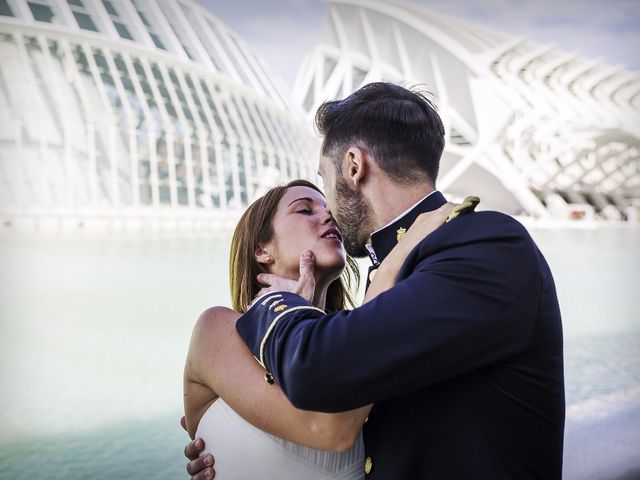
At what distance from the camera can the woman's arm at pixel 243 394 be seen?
101 centimetres

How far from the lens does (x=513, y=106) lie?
31.3 metres

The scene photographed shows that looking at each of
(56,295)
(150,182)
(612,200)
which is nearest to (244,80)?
(150,182)

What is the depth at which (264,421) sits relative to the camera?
1.09 metres

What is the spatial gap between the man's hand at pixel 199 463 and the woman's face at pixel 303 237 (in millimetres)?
474

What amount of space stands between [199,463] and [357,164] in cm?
70

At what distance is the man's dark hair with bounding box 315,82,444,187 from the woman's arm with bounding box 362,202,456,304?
139mm

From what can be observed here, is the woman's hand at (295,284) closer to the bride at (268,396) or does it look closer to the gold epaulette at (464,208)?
the bride at (268,396)

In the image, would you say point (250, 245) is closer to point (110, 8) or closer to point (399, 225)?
point (399, 225)

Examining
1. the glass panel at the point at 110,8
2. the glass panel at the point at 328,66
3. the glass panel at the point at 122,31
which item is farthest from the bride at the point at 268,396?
the glass panel at the point at 328,66

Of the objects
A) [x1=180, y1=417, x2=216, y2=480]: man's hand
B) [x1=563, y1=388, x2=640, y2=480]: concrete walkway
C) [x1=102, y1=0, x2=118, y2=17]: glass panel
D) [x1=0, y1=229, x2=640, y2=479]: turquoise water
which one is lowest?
[x1=0, y1=229, x2=640, y2=479]: turquoise water

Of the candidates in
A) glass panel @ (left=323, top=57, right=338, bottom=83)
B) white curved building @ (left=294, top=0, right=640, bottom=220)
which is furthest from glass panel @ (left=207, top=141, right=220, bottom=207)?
glass panel @ (left=323, top=57, right=338, bottom=83)

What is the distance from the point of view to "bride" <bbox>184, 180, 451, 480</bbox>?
101cm

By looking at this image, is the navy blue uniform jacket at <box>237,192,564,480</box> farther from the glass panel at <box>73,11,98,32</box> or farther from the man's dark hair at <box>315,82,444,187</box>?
the glass panel at <box>73,11,98,32</box>

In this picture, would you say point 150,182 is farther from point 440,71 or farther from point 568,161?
point 568,161
